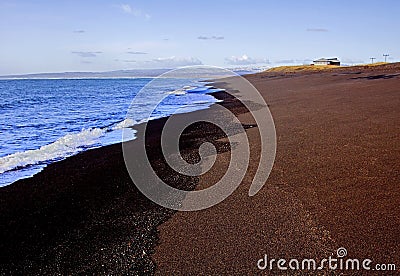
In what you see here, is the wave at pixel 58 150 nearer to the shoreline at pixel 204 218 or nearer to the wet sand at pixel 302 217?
the shoreline at pixel 204 218

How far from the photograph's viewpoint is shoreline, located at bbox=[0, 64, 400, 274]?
4.23 m

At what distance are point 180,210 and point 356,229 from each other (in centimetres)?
255

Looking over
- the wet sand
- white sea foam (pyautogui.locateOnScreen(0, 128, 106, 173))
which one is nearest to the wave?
white sea foam (pyautogui.locateOnScreen(0, 128, 106, 173))

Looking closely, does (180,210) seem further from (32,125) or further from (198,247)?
(32,125)

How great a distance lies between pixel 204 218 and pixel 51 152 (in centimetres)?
675

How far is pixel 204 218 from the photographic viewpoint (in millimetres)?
5285

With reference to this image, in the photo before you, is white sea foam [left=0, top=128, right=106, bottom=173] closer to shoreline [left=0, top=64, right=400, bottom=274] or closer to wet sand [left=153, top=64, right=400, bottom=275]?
shoreline [left=0, top=64, right=400, bottom=274]

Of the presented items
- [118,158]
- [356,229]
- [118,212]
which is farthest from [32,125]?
[356,229]

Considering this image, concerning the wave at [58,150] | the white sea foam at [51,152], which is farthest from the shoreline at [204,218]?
the white sea foam at [51,152]

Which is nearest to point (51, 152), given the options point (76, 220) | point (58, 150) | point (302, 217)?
point (58, 150)

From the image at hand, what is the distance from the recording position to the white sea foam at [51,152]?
9193 mm

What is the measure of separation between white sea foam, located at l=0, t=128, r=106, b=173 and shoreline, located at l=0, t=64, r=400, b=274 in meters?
1.18

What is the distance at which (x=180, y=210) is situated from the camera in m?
5.61

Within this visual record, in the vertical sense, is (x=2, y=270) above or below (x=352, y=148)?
below
